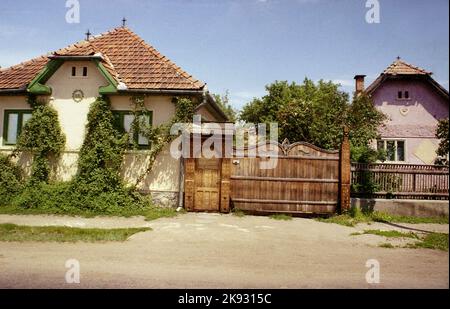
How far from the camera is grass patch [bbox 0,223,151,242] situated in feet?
24.3

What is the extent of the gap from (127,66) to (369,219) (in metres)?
11.0

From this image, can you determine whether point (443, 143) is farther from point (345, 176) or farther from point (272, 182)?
point (272, 182)

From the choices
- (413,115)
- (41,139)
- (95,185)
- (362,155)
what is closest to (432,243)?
(362,155)

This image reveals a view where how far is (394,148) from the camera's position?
19047 mm

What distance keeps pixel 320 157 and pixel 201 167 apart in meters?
4.33

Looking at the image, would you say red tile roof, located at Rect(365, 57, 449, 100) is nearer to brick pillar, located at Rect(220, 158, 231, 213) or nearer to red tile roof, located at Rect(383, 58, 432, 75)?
red tile roof, located at Rect(383, 58, 432, 75)

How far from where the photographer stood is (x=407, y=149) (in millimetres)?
18844

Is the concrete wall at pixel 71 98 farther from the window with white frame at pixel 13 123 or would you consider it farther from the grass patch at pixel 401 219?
the grass patch at pixel 401 219

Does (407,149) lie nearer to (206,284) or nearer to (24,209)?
(206,284)

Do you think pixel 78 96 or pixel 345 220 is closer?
pixel 345 220

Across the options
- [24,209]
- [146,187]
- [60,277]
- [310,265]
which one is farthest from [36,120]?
[310,265]

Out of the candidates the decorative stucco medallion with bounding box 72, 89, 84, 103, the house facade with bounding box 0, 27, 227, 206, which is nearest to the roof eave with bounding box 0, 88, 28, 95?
the house facade with bounding box 0, 27, 227, 206

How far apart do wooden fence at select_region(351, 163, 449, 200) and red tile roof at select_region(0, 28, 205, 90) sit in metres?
6.88

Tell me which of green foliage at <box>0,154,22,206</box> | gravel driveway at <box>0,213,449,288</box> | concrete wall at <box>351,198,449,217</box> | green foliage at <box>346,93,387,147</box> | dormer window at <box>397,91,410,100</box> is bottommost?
gravel driveway at <box>0,213,449,288</box>
